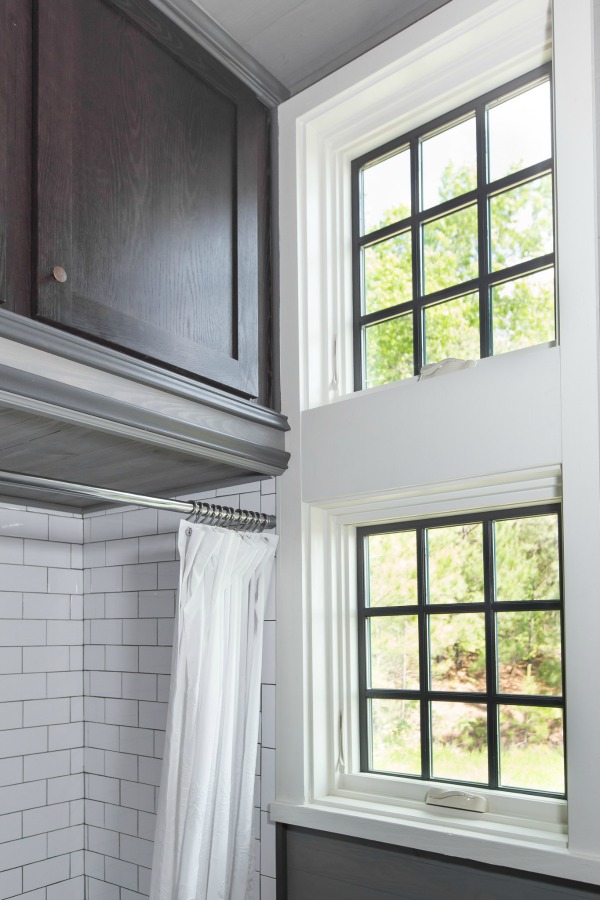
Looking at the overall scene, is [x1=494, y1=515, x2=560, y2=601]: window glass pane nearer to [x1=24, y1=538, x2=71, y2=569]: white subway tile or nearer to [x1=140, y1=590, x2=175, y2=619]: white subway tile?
[x1=140, y1=590, x2=175, y2=619]: white subway tile

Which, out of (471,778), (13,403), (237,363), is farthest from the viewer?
(237,363)

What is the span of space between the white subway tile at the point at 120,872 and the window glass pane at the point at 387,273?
1607mm

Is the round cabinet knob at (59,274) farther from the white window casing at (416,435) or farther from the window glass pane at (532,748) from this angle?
the window glass pane at (532,748)

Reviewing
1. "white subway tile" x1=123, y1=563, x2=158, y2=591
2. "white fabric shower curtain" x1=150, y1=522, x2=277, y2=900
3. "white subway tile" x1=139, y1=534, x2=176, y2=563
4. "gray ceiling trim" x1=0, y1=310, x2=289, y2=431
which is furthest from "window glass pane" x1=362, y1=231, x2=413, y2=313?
"white subway tile" x1=123, y1=563, x2=158, y2=591

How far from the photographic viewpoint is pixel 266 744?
1.89m

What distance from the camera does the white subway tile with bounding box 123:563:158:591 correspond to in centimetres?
217

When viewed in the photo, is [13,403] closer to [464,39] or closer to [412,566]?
[412,566]

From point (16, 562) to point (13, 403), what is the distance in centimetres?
96

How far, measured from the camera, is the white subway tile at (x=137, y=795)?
208 centimetres

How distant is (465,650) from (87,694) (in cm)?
116

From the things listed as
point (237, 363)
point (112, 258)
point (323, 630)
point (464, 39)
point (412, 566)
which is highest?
point (464, 39)

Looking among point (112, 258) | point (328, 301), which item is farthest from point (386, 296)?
point (112, 258)

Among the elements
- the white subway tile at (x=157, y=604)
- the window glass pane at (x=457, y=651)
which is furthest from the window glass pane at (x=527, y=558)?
the white subway tile at (x=157, y=604)

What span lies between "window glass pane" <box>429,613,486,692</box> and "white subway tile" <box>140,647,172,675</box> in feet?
2.33
